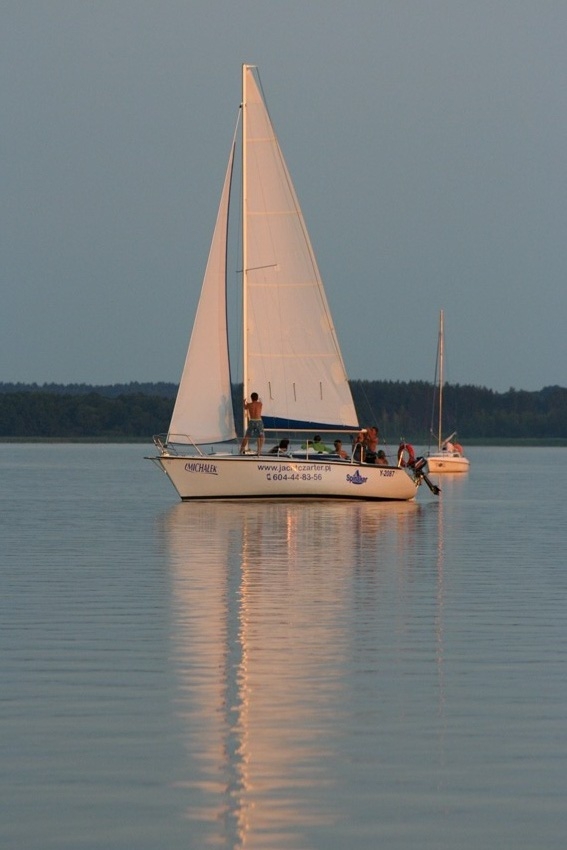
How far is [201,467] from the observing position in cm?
4081

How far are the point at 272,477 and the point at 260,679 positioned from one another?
1084 inches

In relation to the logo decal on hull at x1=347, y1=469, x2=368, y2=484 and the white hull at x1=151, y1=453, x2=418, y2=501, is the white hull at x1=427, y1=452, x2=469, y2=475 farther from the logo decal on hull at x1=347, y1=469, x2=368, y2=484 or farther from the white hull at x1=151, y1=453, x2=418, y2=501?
the logo decal on hull at x1=347, y1=469, x2=368, y2=484

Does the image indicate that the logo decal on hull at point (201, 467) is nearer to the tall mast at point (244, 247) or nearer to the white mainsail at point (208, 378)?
the white mainsail at point (208, 378)

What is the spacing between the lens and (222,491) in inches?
1633

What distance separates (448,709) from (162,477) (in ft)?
200

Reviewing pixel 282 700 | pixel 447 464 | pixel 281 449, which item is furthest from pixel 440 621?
pixel 447 464

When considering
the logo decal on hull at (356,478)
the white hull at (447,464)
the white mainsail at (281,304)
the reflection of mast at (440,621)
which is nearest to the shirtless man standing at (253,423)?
the white mainsail at (281,304)

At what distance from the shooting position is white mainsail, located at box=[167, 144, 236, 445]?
42.1 metres

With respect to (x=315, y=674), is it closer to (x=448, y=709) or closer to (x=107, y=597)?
(x=448, y=709)

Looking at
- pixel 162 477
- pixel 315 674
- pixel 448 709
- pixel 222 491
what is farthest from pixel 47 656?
pixel 162 477

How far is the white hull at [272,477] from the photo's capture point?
133 feet

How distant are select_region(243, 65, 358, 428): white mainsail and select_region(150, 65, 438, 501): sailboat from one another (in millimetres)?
26

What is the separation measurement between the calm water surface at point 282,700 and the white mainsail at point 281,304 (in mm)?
17738

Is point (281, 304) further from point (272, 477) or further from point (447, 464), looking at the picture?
point (447, 464)
